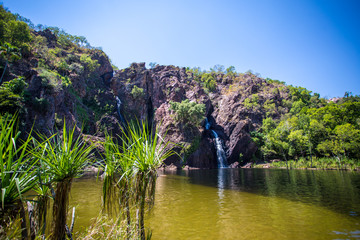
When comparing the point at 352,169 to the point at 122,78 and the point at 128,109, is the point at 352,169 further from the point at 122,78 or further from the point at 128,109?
the point at 122,78

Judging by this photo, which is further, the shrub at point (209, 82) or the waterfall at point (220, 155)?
the shrub at point (209, 82)

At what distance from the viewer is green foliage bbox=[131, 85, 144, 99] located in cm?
6244

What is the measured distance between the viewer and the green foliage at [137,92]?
62.4 meters

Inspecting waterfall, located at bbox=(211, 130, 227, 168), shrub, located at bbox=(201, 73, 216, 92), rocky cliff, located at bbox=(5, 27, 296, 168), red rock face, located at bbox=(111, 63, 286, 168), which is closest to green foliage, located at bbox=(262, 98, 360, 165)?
red rock face, located at bbox=(111, 63, 286, 168)

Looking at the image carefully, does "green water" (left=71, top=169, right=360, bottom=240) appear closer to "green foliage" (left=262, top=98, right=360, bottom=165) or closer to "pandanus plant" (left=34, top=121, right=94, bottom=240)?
"pandanus plant" (left=34, top=121, right=94, bottom=240)

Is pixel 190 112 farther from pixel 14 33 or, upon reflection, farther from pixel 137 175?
pixel 137 175

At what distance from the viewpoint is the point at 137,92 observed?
6250cm

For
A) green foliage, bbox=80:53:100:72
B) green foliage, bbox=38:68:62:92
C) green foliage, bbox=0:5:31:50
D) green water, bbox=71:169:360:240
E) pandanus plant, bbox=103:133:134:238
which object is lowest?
green water, bbox=71:169:360:240

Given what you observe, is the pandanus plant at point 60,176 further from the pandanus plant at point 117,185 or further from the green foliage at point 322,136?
the green foliage at point 322,136

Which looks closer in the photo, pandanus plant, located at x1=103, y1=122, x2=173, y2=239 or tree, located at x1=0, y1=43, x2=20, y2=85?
pandanus plant, located at x1=103, y1=122, x2=173, y2=239

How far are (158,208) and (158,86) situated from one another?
2295 inches

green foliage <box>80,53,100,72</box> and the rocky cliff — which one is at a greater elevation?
green foliage <box>80,53,100,72</box>

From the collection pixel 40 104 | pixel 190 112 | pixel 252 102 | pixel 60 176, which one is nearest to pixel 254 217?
pixel 60 176

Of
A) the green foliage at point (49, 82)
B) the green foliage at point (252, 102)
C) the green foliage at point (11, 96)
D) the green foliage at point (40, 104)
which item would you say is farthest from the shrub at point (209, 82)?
the green foliage at point (11, 96)
